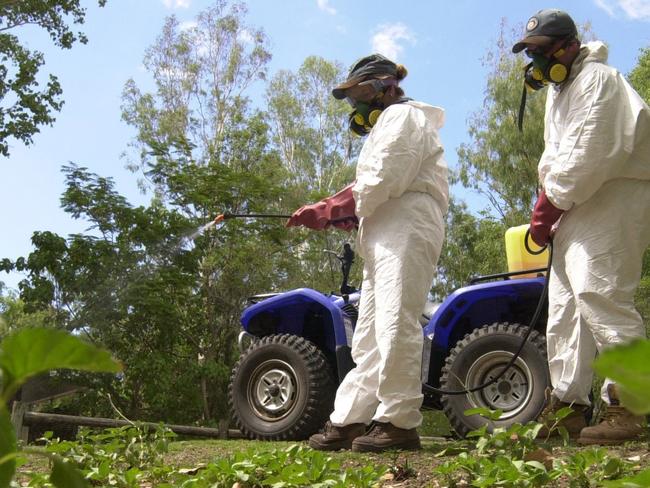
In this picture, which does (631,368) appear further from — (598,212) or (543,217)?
(543,217)

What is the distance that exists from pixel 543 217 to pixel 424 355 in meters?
1.65

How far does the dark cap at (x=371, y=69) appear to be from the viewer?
448cm

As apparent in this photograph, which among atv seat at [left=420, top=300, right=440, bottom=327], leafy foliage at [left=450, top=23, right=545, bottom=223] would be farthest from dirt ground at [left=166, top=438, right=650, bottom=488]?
leafy foliage at [left=450, top=23, right=545, bottom=223]

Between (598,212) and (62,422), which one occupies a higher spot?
(598,212)

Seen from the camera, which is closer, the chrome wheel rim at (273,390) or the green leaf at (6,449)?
the green leaf at (6,449)

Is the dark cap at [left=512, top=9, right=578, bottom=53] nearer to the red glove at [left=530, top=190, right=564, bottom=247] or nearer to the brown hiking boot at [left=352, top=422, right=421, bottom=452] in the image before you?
the red glove at [left=530, top=190, right=564, bottom=247]

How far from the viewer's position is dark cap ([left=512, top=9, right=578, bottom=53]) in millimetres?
4020

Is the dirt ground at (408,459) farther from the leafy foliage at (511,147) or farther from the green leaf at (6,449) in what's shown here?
the leafy foliage at (511,147)

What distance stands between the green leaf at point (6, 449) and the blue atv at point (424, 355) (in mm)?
4329

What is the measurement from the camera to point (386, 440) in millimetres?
3721

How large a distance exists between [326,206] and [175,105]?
29664 millimetres

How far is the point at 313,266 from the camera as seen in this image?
84.4 feet

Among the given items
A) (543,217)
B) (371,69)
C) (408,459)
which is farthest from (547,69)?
(408,459)

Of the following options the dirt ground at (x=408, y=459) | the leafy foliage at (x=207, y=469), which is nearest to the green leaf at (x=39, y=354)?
the leafy foliage at (x=207, y=469)
